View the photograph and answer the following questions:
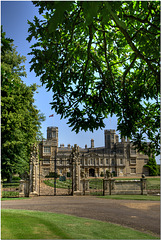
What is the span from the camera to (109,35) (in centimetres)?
670

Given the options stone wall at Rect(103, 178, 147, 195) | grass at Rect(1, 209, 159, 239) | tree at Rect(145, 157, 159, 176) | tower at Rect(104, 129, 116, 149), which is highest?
tower at Rect(104, 129, 116, 149)

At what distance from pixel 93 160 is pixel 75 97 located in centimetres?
5972

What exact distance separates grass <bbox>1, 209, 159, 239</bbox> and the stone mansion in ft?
166

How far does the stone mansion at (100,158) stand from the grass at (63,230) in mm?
50607

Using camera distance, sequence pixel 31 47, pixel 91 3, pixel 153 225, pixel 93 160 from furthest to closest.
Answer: pixel 93 160, pixel 153 225, pixel 31 47, pixel 91 3

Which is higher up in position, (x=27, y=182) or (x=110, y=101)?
(x=110, y=101)

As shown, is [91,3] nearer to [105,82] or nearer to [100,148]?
[105,82]

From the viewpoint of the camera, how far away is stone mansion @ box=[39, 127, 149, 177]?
6274cm

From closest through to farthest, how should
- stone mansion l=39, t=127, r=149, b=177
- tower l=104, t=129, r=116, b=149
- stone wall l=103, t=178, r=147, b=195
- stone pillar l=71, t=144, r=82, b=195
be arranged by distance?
stone pillar l=71, t=144, r=82, b=195
stone wall l=103, t=178, r=147, b=195
stone mansion l=39, t=127, r=149, b=177
tower l=104, t=129, r=116, b=149

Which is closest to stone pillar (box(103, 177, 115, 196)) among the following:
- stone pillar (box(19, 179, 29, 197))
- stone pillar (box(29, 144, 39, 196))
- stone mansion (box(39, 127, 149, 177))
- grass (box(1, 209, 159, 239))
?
stone pillar (box(29, 144, 39, 196))

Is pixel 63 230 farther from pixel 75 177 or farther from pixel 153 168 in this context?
pixel 153 168

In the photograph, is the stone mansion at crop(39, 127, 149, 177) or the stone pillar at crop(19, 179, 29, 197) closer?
the stone pillar at crop(19, 179, 29, 197)

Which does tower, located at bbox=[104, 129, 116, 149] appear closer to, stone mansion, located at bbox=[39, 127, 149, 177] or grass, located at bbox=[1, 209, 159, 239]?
stone mansion, located at bbox=[39, 127, 149, 177]

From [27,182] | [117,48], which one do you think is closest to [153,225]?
[117,48]
